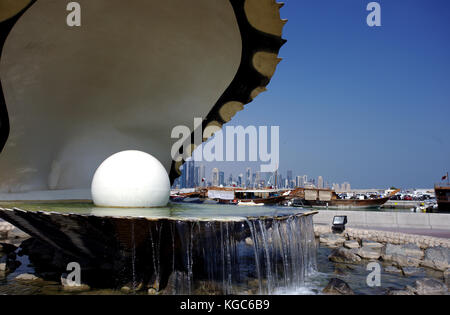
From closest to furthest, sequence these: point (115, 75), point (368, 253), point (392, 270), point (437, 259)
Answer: point (392, 270) < point (437, 259) < point (368, 253) < point (115, 75)

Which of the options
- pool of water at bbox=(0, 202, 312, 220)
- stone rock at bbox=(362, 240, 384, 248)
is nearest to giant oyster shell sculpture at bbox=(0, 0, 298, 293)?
pool of water at bbox=(0, 202, 312, 220)

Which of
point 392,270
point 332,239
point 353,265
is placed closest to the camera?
point 392,270

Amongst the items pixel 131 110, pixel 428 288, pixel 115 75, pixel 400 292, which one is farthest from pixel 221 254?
pixel 115 75

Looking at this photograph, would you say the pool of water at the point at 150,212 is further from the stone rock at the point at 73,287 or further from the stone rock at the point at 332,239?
the stone rock at the point at 332,239

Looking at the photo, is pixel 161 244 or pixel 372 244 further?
pixel 372 244

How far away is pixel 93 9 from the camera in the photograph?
6934 millimetres

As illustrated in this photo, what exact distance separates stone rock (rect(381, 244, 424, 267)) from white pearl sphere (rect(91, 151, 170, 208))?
592 cm

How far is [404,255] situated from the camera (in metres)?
7.99

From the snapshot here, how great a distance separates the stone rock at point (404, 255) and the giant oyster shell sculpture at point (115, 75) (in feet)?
17.5

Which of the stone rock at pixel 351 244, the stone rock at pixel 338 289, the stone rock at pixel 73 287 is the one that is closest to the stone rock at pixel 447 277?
the stone rock at pixel 338 289

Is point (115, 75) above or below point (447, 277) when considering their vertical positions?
above

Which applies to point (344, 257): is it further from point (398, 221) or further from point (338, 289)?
point (398, 221)

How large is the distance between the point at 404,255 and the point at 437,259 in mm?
699
